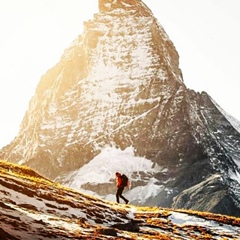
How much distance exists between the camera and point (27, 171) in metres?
36.6

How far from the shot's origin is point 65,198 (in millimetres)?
25016

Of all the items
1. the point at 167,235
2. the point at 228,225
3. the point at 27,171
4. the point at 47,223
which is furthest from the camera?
the point at 27,171

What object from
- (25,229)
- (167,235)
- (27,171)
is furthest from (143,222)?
(27,171)

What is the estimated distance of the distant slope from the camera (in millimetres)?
16984

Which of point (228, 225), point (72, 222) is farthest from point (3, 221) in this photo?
point (228, 225)

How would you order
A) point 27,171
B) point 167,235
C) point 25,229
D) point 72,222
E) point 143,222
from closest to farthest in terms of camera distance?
point 25,229 → point 72,222 → point 167,235 → point 143,222 → point 27,171

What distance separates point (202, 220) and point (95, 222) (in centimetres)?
790

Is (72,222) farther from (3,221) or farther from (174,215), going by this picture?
(174,215)

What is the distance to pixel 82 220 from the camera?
829 inches

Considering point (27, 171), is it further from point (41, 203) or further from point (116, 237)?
point (116, 237)

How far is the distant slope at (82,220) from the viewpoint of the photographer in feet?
55.7

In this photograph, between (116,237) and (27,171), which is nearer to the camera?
(116,237)

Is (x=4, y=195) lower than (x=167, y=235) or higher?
higher

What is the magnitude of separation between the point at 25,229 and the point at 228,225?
575 inches
